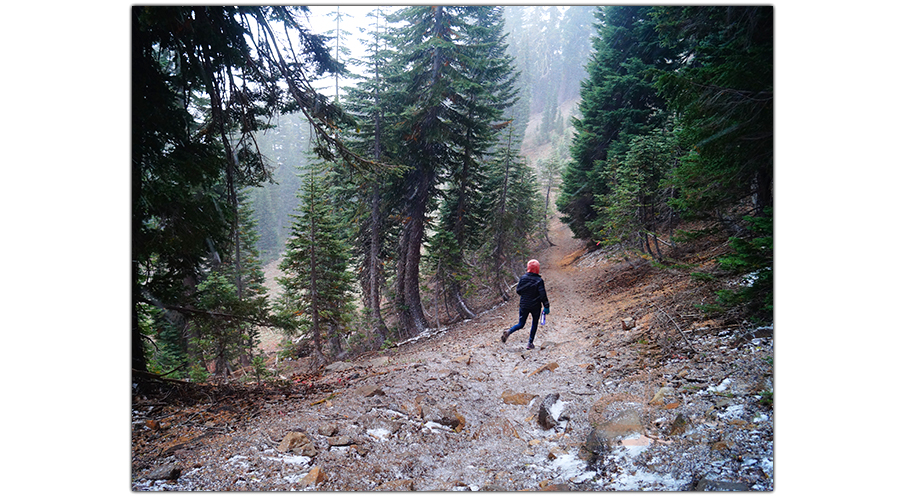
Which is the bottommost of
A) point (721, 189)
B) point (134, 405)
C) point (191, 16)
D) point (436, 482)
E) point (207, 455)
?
point (436, 482)

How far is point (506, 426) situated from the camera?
359cm

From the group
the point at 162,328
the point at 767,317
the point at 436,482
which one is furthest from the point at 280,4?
the point at 767,317

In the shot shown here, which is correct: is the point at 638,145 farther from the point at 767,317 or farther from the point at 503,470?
the point at 503,470

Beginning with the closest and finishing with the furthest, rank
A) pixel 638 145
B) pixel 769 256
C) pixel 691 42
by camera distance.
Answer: pixel 769 256 → pixel 691 42 → pixel 638 145

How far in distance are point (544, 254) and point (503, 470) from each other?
27.8m

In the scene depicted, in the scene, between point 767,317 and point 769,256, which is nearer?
point 769,256

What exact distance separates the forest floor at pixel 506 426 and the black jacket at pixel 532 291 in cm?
141

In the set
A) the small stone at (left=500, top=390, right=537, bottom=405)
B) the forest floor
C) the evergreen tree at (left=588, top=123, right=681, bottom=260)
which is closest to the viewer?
the forest floor

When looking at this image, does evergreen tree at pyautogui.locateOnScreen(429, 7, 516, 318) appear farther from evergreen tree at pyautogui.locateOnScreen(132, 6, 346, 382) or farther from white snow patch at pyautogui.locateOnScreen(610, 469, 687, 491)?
white snow patch at pyautogui.locateOnScreen(610, 469, 687, 491)

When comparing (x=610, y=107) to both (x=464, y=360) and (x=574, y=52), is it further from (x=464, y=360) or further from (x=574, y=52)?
(x=464, y=360)

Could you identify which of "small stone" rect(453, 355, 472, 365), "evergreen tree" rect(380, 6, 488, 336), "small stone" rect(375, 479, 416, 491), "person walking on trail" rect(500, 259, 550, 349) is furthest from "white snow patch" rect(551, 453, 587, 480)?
"evergreen tree" rect(380, 6, 488, 336)

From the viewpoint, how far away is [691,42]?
5.02 m

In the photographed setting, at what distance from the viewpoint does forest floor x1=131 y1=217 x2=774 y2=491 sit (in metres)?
2.54

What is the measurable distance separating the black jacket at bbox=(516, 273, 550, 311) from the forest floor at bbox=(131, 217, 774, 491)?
1.41 meters
